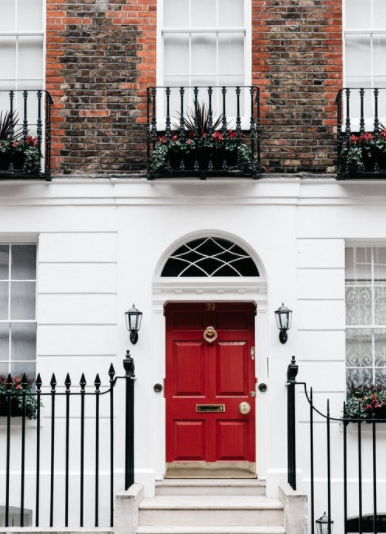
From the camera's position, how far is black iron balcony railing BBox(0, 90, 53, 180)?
920cm

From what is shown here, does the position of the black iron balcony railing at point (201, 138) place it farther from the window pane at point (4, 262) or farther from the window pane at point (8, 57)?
the window pane at point (4, 262)

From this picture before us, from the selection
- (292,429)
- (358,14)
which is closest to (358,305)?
(292,429)

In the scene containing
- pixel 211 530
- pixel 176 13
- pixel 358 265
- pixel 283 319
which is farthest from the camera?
pixel 176 13

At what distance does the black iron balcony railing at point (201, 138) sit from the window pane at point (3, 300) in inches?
89.5

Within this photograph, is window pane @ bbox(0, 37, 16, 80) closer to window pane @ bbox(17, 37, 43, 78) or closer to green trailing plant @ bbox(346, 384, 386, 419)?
window pane @ bbox(17, 37, 43, 78)

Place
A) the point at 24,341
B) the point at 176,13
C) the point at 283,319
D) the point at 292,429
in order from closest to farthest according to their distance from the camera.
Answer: the point at 292,429 → the point at 283,319 → the point at 24,341 → the point at 176,13

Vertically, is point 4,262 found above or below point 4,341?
above

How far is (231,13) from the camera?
9805 mm

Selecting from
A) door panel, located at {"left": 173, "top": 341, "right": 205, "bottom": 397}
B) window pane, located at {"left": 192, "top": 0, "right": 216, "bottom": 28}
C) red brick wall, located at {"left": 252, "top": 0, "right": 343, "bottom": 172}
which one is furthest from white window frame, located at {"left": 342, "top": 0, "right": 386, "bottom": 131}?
door panel, located at {"left": 173, "top": 341, "right": 205, "bottom": 397}

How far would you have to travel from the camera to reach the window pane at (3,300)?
9641 mm

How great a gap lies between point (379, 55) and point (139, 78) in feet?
9.75

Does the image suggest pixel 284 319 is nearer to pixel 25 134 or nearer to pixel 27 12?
pixel 25 134

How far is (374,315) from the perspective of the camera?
9.64m

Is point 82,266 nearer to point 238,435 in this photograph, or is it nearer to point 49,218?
point 49,218
